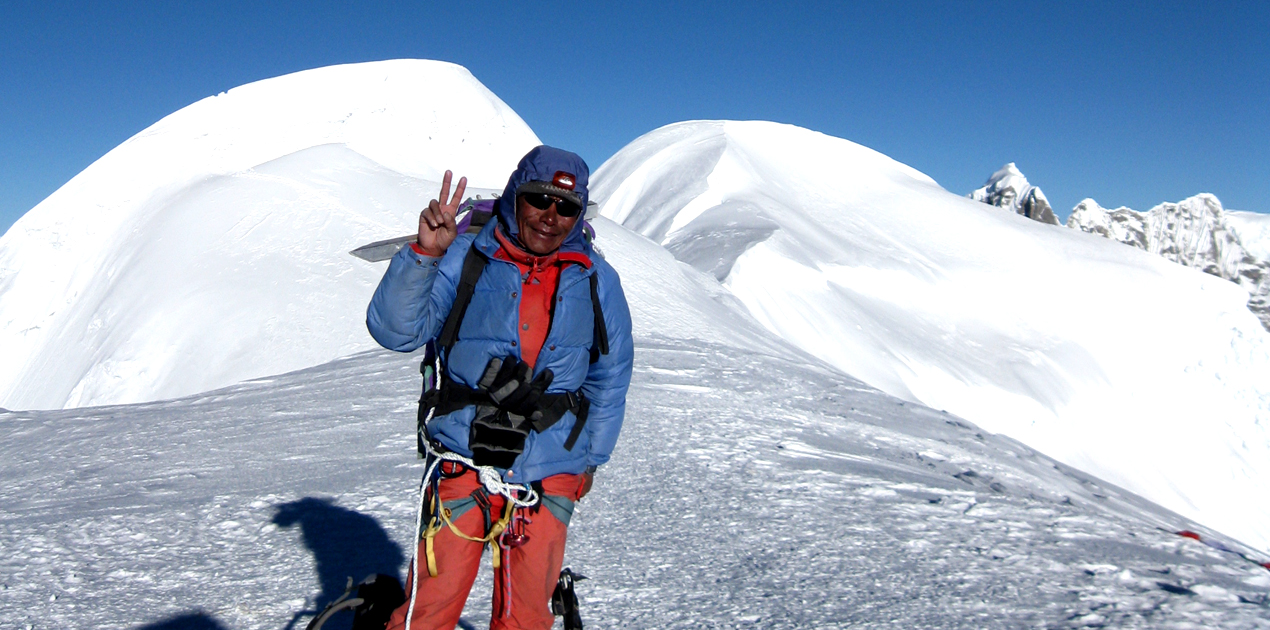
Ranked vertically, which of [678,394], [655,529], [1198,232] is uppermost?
[1198,232]

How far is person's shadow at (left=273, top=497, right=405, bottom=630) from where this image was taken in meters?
3.04

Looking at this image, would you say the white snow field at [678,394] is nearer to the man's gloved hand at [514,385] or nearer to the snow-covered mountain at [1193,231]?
the man's gloved hand at [514,385]

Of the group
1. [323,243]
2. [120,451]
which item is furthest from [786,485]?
[323,243]

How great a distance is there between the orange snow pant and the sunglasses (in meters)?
0.69

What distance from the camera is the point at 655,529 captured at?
3740 mm

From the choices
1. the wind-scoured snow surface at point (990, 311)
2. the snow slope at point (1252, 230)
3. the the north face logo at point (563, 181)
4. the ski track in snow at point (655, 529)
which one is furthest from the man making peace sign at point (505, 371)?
the snow slope at point (1252, 230)

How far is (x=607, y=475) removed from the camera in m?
4.40

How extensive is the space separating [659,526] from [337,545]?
136cm

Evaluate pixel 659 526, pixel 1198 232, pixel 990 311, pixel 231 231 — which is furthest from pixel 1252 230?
pixel 659 526

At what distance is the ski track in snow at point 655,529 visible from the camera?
2.95 meters

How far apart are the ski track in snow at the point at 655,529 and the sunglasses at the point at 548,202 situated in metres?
1.49

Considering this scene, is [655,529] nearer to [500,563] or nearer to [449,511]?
[500,563]

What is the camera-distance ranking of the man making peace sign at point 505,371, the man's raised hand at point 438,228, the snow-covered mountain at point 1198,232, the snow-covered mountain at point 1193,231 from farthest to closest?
the snow-covered mountain at point 1193,231
the snow-covered mountain at point 1198,232
the man making peace sign at point 505,371
the man's raised hand at point 438,228

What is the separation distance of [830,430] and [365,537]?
3.30 meters
